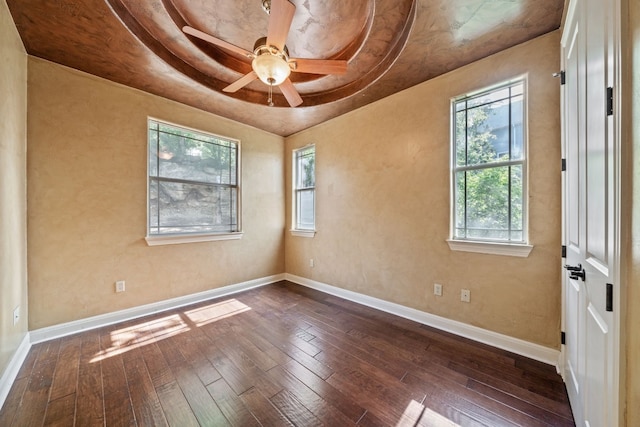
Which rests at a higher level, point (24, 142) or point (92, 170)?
point (24, 142)

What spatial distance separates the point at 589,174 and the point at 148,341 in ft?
11.3

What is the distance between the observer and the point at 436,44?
6.90 ft

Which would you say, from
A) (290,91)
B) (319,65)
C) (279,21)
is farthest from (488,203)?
(279,21)

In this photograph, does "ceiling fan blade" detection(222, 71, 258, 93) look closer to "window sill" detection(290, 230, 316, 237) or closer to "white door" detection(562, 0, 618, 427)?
"white door" detection(562, 0, 618, 427)

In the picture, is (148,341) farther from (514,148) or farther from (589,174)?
(514,148)

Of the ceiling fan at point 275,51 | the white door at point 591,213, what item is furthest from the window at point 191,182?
the white door at point 591,213

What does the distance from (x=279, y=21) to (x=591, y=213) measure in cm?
204

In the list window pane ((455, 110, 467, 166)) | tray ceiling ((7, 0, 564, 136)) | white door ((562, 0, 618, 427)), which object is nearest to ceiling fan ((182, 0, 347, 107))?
tray ceiling ((7, 0, 564, 136))

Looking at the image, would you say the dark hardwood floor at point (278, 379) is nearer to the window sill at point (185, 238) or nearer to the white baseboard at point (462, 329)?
the white baseboard at point (462, 329)

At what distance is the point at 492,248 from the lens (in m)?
2.20

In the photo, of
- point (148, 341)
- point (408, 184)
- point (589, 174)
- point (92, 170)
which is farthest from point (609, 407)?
point (92, 170)

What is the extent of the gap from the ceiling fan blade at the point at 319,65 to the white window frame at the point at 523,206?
1267 millimetres

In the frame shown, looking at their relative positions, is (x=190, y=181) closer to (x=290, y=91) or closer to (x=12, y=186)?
A: (x=12, y=186)

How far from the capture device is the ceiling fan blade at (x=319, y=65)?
1.96 meters
